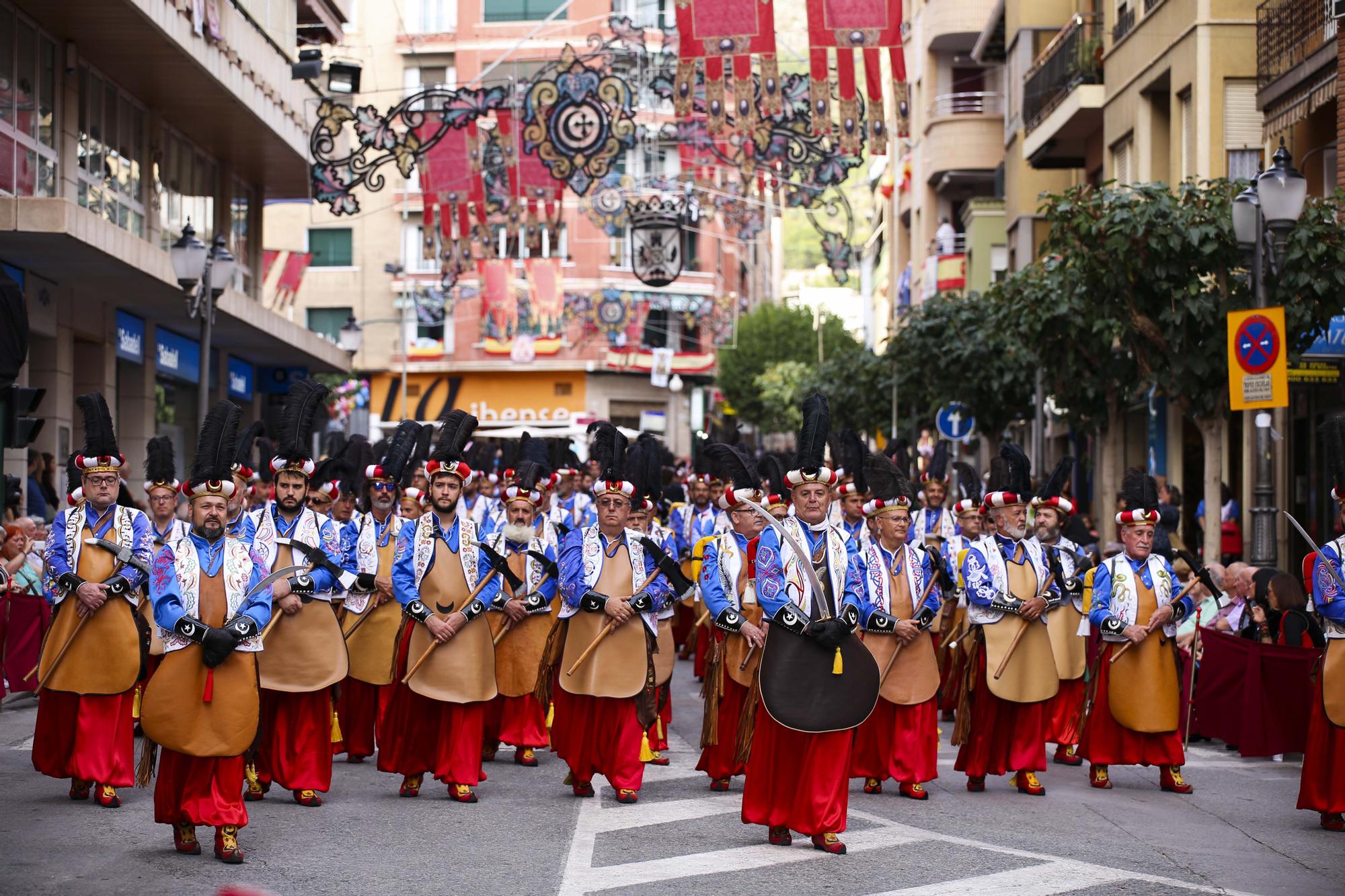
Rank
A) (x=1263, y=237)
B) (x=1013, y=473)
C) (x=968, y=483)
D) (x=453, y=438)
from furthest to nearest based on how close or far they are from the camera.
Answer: (x=1263, y=237), (x=968, y=483), (x=1013, y=473), (x=453, y=438)

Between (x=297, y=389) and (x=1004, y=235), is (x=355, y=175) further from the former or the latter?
(x=1004, y=235)

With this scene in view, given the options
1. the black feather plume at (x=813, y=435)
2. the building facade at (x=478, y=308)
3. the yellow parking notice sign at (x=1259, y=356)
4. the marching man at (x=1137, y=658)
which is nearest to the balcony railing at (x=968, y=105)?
the building facade at (x=478, y=308)

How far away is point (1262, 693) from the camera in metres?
13.5

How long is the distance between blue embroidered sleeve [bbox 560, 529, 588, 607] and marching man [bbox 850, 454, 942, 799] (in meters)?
1.81

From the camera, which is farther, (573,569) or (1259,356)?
(1259,356)

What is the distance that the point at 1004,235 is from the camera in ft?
144

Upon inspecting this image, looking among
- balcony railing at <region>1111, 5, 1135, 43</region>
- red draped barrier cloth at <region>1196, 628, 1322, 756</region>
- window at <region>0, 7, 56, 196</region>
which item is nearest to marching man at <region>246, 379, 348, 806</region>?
red draped barrier cloth at <region>1196, 628, 1322, 756</region>

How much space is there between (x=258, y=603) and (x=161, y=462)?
91.0 inches

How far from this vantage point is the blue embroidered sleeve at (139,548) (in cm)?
1081

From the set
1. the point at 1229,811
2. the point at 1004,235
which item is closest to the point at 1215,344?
the point at 1229,811

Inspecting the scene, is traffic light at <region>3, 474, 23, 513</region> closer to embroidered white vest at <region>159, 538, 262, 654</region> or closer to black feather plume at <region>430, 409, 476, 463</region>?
black feather plume at <region>430, 409, 476, 463</region>

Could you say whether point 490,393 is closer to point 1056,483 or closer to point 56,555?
point 1056,483

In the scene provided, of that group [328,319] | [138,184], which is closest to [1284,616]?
[138,184]

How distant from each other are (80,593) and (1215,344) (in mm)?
12231
